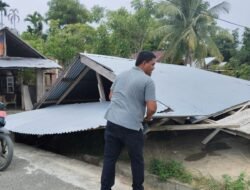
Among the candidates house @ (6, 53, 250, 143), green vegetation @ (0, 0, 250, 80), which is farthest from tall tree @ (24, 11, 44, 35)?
house @ (6, 53, 250, 143)

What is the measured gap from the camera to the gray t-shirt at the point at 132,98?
3857mm

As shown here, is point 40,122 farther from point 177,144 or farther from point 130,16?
point 130,16

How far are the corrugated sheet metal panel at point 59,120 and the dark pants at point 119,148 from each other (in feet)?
6.24

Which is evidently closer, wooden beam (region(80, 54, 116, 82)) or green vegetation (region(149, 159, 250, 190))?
green vegetation (region(149, 159, 250, 190))

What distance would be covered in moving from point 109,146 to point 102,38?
67.0 feet

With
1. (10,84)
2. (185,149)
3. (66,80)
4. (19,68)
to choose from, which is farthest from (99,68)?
(10,84)

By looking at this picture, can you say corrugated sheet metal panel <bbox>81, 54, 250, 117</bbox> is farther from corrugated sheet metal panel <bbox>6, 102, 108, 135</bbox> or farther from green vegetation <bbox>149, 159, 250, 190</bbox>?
corrugated sheet metal panel <bbox>6, 102, 108, 135</bbox>

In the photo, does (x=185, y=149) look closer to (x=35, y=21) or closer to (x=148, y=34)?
(x=148, y=34)

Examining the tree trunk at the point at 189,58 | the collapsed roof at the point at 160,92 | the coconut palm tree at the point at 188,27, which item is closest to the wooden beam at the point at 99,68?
the collapsed roof at the point at 160,92

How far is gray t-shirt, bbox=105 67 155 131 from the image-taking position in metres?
3.86

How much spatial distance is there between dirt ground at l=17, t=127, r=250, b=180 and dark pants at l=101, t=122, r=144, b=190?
2.03m

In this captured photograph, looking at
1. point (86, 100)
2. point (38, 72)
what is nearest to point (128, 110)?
point (86, 100)

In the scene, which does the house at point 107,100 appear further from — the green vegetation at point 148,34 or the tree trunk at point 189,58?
the tree trunk at point 189,58

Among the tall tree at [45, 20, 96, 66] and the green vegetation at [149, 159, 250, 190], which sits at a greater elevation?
the tall tree at [45, 20, 96, 66]
